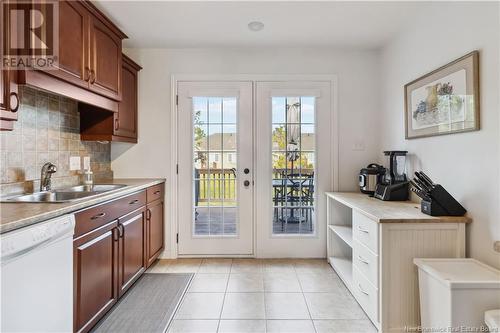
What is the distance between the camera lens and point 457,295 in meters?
1.43

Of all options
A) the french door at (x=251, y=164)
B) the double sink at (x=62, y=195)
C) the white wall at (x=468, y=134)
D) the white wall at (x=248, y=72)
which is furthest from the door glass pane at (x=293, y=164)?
the double sink at (x=62, y=195)

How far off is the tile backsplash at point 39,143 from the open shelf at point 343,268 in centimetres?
266

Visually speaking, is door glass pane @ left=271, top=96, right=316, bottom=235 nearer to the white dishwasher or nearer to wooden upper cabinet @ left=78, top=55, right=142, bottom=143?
wooden upper cabinet @ left=78, top=55, right=142, bottom=143

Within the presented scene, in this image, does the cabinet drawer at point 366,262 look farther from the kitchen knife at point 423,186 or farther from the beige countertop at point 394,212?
the kitchen knife at point 423,186

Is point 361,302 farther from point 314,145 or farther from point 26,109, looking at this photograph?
point 26,109

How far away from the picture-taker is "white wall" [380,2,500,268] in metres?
1.67

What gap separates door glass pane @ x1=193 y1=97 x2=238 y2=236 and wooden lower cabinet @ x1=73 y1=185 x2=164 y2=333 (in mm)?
621

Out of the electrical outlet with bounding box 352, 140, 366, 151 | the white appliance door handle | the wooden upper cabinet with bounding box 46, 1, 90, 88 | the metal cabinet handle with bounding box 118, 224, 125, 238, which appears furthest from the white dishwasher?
the electrical outlet with bounding box 352, 140, 366, 151

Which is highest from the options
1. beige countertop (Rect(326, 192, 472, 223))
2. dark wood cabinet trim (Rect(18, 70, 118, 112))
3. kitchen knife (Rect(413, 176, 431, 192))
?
dark wood cabinet trim (Rect(18, 70, 118, 112))

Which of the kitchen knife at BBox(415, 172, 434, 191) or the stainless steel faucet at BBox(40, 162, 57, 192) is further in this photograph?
the stainless steel faucet at BBox(40, 162, 57, 192)

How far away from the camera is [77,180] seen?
2676 mm

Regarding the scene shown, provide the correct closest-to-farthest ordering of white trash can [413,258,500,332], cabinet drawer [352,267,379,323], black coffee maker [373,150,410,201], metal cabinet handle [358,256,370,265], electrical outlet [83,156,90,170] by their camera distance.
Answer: white trash can [413,258,500,332], cabinet drawer [352,267,379,323], metal cabinet handle [358,256,370,265], black coffee maker [373,150,410,201], electrical outlet [83,156,90,170]

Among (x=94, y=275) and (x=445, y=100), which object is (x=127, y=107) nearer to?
(x=94, y=275)

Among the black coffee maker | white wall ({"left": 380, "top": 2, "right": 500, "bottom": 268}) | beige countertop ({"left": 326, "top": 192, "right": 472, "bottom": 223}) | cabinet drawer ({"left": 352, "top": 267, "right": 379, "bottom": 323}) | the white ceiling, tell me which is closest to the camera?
white wall ({"left": 380, "top": 2, "right": 500, "bottom": 268})
